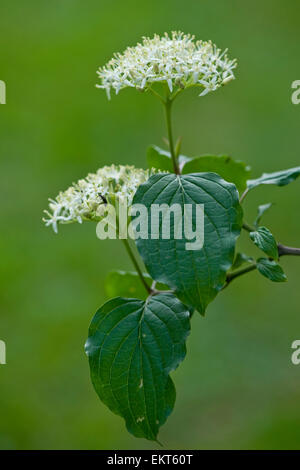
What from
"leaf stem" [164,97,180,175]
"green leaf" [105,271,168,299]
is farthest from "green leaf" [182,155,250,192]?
"green leaf" [105,271,168,299]

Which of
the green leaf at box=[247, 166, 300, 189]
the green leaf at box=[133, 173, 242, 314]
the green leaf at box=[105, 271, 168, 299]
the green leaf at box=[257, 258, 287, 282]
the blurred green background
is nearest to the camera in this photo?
the green leaf at box=[133, 173, 242, 314]

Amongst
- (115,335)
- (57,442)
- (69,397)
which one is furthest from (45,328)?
(115,335)

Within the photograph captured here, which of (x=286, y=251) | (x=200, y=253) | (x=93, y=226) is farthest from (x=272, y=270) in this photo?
(x=93, y=226)

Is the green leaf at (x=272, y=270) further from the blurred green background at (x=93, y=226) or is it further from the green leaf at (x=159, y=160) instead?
the blurred green background at (x=93, y=226)

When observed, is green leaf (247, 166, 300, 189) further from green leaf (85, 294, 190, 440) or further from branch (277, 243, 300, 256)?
green leaf (85, 294, 190, 440)

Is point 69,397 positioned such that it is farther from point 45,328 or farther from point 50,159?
point 50,159

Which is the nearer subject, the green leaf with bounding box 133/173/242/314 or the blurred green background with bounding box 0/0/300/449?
the green leaf with bounding box 133/173/242/314
